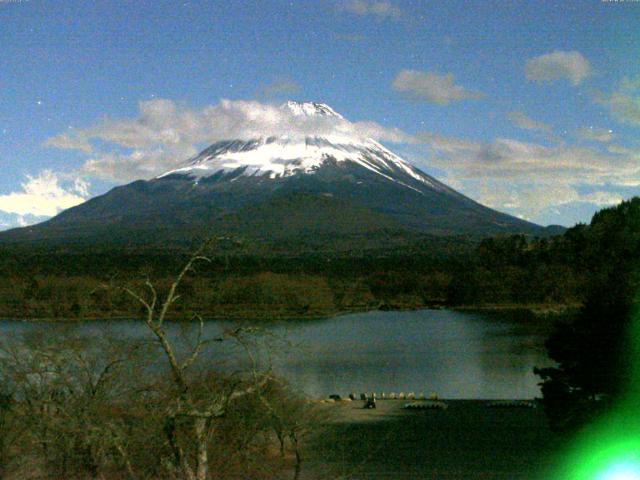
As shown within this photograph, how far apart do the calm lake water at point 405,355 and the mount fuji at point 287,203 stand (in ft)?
146

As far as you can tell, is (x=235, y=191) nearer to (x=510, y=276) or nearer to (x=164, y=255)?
(x=164, y=255)

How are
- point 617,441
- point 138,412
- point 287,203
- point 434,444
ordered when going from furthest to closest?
point 287,203
point 434,444
point 617,441
point 138,412

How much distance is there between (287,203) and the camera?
114938 mm

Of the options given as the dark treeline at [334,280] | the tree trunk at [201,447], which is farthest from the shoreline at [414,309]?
the tree trunk at [201,447]

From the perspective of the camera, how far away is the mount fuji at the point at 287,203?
9925 centimetres

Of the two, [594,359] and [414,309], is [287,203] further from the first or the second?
[594,359]

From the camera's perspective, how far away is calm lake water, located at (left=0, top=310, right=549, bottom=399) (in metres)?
23.3

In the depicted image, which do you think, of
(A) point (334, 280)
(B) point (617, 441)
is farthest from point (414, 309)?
(B) point (617, 441)

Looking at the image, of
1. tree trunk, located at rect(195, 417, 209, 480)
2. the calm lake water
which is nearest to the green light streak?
the calm lake water

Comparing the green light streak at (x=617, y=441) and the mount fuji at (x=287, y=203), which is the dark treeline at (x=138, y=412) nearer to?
the green light streak at (x=617, y=441)

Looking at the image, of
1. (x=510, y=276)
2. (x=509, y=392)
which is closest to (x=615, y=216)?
(x=510, y=276)

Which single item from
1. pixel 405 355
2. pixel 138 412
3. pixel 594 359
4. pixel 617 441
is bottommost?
pixel 405 355

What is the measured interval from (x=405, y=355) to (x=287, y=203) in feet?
278

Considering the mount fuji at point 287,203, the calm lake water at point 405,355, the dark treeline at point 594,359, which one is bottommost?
the calm lake water at point 405,355
